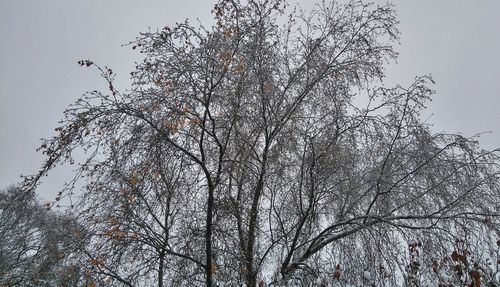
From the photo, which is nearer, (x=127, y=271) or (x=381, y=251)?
(x=381, y=251)

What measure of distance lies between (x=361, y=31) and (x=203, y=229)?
3.47 metres

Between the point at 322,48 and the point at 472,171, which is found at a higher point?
the point at 322,48

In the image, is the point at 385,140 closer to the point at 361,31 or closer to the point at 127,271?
the point at 361,31

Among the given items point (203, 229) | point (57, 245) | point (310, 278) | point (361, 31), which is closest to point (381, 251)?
point (310, 278)

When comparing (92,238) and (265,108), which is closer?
(92,238)

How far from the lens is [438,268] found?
3.77m

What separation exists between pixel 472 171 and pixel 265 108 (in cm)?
254

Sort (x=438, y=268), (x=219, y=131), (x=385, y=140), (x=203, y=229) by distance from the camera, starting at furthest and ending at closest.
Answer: (x=219, y=131)
(x=385, y=140)
(x=203, y=229)
(x=438, y=268)

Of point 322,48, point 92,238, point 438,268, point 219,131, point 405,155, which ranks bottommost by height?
point 438,268

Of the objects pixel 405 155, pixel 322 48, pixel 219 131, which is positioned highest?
pixel 322 48

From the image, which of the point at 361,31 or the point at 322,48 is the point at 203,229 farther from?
the point at 361,31

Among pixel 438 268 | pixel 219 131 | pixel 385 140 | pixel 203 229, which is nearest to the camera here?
pixel 438 268

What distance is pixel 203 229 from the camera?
4.21 meters

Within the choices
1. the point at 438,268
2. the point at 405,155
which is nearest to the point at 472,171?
the point at 405,155
